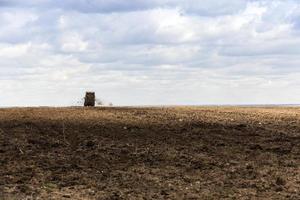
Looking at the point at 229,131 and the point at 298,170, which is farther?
the point at 229,131

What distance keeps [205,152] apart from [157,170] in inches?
64.8

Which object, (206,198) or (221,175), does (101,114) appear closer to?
(221,175)

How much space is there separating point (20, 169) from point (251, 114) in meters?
8.50

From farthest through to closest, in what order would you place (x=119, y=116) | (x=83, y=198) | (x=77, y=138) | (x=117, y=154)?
(x=119, y=116) < (x=77, y=138) < (x=117, y=154) < (x=83, y=198)

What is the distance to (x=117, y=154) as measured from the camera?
12.3 meters

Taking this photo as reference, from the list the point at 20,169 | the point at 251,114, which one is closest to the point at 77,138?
the point at 20,169

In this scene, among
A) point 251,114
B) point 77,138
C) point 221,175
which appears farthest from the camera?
point 251,114

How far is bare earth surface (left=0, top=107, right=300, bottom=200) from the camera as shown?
405 inches

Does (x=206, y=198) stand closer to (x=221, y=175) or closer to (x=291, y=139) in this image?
(x=221, y=175)

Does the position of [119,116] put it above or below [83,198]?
above

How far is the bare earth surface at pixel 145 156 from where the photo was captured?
10.3 metres

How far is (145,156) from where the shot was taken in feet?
40.0

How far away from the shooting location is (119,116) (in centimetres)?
1641

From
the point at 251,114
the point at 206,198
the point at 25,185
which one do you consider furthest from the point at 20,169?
the point at 251,114
